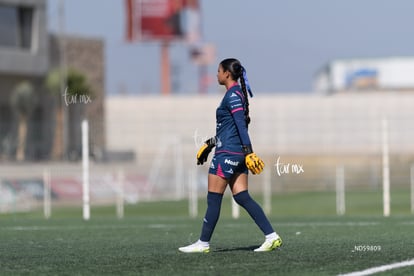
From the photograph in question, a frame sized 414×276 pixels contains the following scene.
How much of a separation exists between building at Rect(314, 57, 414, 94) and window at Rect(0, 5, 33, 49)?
7634cm

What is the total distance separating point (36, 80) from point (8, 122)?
4155 millimetres

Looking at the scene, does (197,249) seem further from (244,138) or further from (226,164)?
(244,138)

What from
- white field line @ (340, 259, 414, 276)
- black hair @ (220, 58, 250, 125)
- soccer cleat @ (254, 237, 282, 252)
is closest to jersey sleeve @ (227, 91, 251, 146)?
black hair @ (220, 58, 250, 125)

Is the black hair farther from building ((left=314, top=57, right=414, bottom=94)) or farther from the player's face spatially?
building ((left=314, top=57, right=414, bottom=94))

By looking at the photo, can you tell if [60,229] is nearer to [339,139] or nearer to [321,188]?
[321,188]

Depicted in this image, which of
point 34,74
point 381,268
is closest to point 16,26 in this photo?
point 34,74

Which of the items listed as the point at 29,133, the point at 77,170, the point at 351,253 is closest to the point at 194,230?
the point at 351,253

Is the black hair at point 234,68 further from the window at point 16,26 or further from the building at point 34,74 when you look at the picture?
the window at point 16,26

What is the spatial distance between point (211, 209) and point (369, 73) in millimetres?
128133

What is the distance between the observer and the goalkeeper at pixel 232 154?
11180mm

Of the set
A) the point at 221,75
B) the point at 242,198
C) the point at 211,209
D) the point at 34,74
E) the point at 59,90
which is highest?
the point at 34,74

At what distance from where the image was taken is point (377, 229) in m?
15.0

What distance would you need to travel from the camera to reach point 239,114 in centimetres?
1115

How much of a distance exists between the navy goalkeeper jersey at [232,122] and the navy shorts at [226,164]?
0.16 ft
